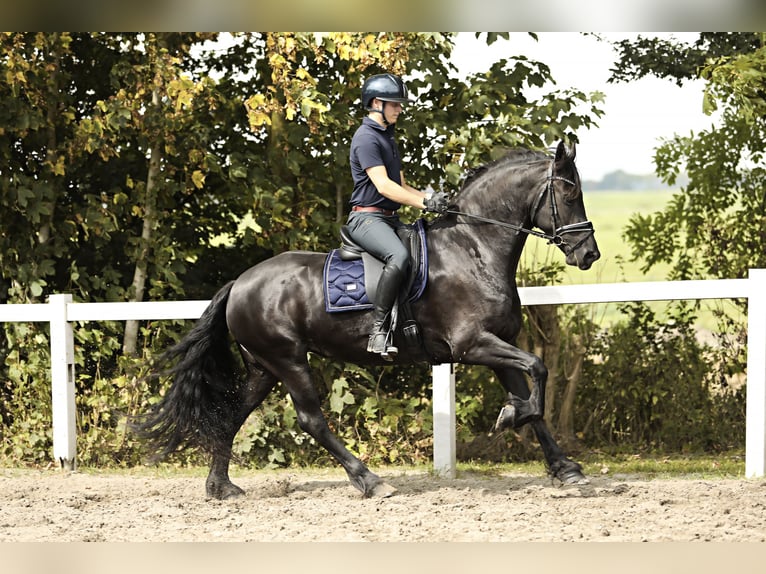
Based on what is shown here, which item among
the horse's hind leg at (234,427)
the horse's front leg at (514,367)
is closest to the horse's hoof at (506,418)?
the horse's front leg at (514,367)

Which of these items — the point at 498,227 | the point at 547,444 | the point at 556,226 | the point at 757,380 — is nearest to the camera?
the point at 556,226

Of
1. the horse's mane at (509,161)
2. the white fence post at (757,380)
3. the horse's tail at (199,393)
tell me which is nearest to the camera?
the horse's mane at (509,161)

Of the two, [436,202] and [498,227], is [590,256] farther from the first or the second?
[436,202]

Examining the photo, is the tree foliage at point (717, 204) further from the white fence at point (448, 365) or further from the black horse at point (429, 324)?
the black horse at point (429, 324)

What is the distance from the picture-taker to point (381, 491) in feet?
22.1

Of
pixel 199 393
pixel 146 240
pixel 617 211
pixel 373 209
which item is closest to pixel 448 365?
pixel 373 209

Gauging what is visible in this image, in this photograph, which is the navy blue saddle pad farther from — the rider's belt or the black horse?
the rider's belt

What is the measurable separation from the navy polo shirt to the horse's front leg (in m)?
1.14

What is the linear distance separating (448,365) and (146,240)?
368 cm

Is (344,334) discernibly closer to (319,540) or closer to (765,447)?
(319,540)

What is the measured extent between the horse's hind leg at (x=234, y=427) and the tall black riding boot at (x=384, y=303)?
105 cm

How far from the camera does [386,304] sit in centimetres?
653

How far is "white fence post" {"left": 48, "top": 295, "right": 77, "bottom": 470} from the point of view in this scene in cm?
828

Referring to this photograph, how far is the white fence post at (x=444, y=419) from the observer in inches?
305
